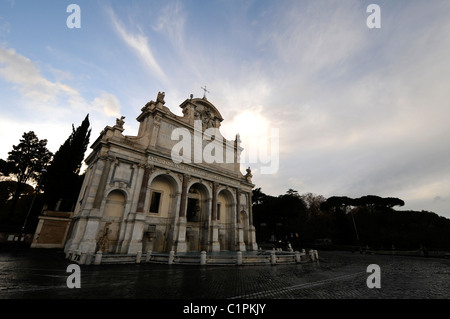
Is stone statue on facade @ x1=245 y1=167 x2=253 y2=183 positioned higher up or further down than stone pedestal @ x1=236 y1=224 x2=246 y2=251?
higher up

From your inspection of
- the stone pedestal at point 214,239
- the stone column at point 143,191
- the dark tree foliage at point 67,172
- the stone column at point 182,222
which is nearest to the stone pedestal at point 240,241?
the stone pedestal at point 214,239

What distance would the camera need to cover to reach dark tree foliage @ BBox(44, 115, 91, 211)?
2677 cm

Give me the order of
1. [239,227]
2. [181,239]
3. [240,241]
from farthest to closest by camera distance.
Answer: [239,227]
[240,241]
[181,239]

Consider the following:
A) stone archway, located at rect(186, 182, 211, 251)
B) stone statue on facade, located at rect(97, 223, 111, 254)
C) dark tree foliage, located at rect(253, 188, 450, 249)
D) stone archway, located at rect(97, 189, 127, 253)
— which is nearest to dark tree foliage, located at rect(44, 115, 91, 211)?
stone archway, located at rect(97, 189, 127, 253)

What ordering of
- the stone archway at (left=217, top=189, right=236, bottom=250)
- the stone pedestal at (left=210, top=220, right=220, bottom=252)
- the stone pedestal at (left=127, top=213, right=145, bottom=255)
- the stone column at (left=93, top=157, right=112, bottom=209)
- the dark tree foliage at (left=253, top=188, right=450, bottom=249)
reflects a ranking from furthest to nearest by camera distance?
the dark tree foliage at (left=253, top=188, right=450, bottom=249) → the stone archway at (left=217, top=189, right=236, bottom=250) → the stone pedestal at (left=210, top=220, right=220, bottom=252) → the stone pedestal at (left=127, top=213, right=145, bottom=255) → the stone column at (left=93, top=157, right=112, bottom=209)

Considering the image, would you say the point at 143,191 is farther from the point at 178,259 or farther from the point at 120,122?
the point at 178,259

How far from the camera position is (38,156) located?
1420 inches

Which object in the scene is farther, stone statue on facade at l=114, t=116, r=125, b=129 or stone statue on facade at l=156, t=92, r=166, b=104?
stone statue on facade at l=156, t=92, r=166, b=104

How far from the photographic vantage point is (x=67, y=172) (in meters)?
28.8

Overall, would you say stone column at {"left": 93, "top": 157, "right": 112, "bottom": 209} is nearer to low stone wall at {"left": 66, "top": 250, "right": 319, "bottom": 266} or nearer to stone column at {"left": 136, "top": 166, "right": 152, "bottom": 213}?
stone column at {"left": 136, "top": 166, "right": 152, "bottom": 213}

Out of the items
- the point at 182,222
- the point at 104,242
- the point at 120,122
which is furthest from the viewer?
the point at 182,222

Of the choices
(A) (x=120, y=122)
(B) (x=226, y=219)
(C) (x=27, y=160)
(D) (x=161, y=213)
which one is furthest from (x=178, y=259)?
(C) (x=27, y=160)

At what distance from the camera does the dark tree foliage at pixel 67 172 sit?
26.8 m
